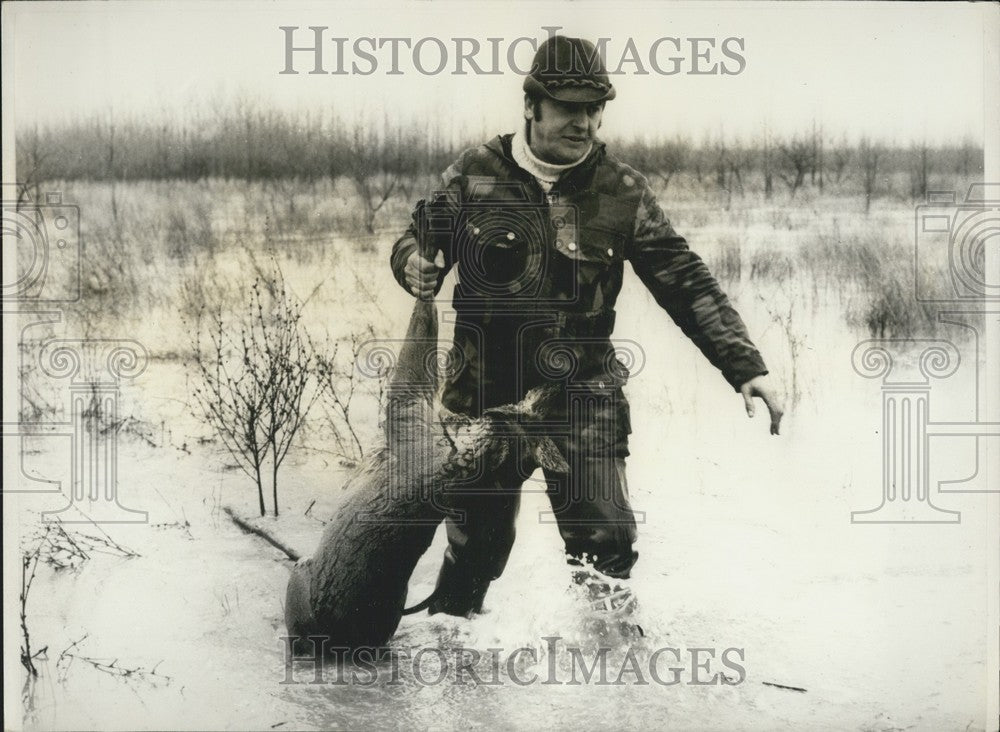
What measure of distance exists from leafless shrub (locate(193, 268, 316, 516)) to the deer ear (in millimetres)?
998

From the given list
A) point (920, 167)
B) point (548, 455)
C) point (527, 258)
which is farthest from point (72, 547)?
point (920, 167)

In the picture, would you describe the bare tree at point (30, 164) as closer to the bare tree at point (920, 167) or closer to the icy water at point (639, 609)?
the icy water at point (639, 609)

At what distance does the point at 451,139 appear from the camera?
185 inches

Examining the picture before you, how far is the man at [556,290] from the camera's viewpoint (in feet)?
15.0

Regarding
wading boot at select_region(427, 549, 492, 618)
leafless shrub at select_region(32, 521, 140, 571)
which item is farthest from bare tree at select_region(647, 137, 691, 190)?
leafless shrub at select_region(32, 521, 140, 571)

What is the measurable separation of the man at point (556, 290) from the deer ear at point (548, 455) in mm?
36

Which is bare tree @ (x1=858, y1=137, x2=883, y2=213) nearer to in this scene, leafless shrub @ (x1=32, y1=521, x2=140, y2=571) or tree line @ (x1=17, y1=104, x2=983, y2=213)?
tree line @ (x1=17, y1=104, x2=983, y2=213)

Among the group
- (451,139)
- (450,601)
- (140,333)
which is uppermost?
(451,139)

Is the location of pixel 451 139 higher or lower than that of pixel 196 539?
higher

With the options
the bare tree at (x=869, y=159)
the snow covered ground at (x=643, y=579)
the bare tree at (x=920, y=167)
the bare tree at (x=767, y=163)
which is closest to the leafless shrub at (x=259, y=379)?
the snow covered ground at (x=643, y=579)

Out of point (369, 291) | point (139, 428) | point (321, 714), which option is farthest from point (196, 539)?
point (369, 291)

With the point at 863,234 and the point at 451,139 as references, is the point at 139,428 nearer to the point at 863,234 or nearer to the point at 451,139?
the point at 451,139

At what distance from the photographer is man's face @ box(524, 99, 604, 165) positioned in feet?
15.1

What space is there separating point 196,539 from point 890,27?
3.77 m
